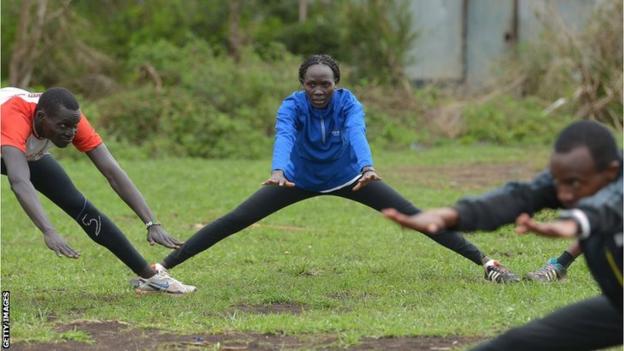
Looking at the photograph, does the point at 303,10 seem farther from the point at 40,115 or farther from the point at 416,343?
the point at 416,343

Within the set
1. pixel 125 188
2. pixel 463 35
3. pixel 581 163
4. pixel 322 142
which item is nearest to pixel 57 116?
pixel 125 188

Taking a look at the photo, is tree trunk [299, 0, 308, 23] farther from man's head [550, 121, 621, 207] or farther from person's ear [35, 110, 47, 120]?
man's head [550, 121, 621, 207]

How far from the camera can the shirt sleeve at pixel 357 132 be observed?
848 centimetres

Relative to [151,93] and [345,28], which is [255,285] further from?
[345,28]

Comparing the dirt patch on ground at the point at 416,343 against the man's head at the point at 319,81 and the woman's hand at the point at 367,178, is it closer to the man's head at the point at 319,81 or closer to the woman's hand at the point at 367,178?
the woman's hand at the point at 367,178

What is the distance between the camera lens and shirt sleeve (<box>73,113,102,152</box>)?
26.9 feet

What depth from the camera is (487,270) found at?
352 inches

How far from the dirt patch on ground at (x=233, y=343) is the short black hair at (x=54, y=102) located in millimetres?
1661

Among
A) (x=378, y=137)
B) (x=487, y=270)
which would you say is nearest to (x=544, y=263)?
(x=487, y=270)

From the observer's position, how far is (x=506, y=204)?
5.12 m

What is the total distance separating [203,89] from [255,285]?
41.6 feet

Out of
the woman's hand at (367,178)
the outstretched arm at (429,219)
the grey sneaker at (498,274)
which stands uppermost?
the woman's hand at (367,178)

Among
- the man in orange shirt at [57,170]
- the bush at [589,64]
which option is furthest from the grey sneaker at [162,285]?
the bush at [589,64]

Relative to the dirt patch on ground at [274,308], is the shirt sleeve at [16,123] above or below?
above
